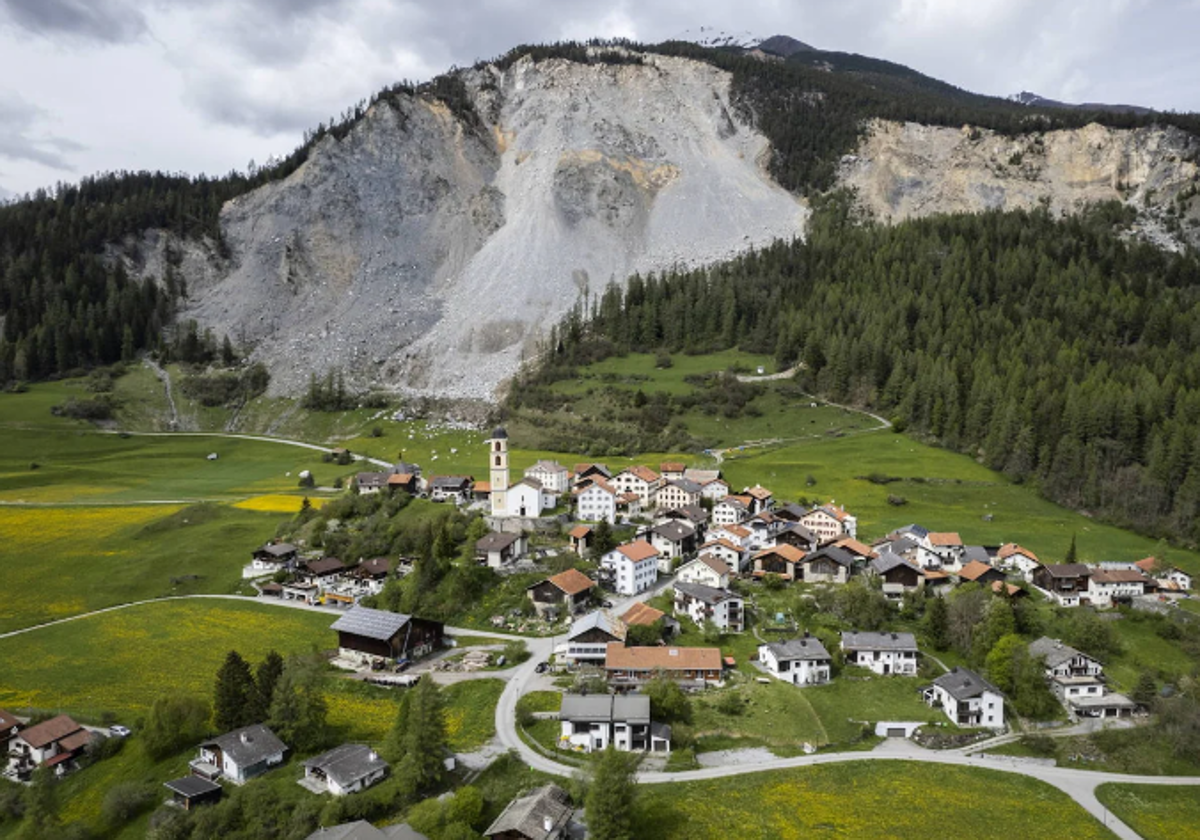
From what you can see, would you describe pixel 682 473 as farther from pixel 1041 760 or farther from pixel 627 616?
pixel 1041 760

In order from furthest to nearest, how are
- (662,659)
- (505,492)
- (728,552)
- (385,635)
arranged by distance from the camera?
(505,492)
(728,552)
(385,635)
(662,659)

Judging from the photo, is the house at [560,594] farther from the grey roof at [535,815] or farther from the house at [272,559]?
the house at [272,559]

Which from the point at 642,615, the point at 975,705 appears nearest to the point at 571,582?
the point at 642,615

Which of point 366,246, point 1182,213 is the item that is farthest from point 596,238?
point 1182,213

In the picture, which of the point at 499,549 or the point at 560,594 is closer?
the point at 560,594

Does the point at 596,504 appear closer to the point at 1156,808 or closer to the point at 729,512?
the point at 729,512

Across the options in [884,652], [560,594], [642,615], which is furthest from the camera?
[560,594]

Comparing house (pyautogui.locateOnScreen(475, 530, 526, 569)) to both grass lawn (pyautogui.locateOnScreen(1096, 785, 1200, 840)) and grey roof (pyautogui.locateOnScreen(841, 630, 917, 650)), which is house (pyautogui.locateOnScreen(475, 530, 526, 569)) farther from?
grass lawn (pyautogui.locateOnScreen(1096, 785, 1200, 840))
